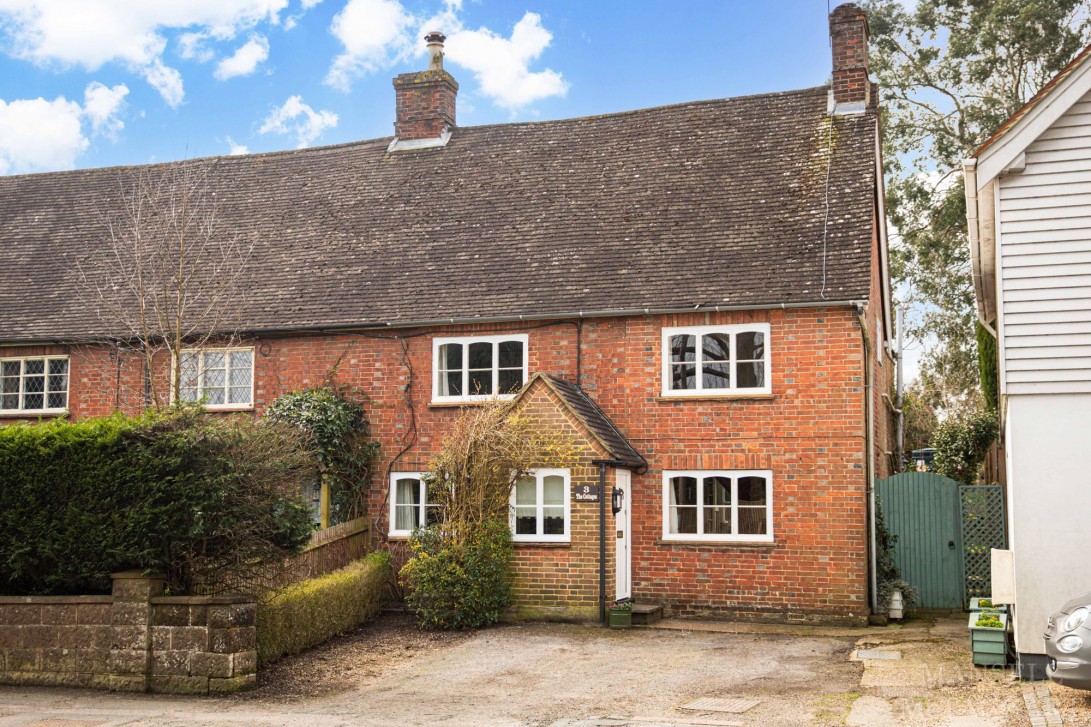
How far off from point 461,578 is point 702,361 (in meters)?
5.34

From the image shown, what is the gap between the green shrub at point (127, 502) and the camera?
12.3m

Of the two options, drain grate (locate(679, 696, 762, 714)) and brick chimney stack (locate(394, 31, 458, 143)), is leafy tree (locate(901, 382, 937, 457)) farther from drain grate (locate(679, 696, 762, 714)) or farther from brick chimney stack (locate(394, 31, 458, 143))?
drain grate (locate(679, 696, 762, 714))

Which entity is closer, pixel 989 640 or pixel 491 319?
pixel 989 640

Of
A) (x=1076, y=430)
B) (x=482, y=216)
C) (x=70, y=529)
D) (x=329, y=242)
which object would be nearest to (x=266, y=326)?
(x=329, y=242)

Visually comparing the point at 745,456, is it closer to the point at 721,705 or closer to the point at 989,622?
the point at 989,622

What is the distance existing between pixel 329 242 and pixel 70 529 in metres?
10.9

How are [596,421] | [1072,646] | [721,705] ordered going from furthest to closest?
[596,421] → [721,705] → [1072,646]


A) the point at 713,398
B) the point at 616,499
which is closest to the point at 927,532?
the point at 713,398

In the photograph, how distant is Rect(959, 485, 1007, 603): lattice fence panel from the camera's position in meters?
18.6

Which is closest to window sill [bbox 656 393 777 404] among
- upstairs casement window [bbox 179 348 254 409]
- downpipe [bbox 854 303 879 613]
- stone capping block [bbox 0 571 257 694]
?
downpipe [bbox 854 303 879 613]

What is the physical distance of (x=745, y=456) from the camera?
1789cm

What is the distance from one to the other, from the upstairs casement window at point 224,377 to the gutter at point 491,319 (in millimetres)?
677

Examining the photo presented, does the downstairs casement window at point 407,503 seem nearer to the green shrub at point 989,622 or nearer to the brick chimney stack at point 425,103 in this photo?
the brick chimney stack at point 425,103

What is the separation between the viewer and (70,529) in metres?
12.4
